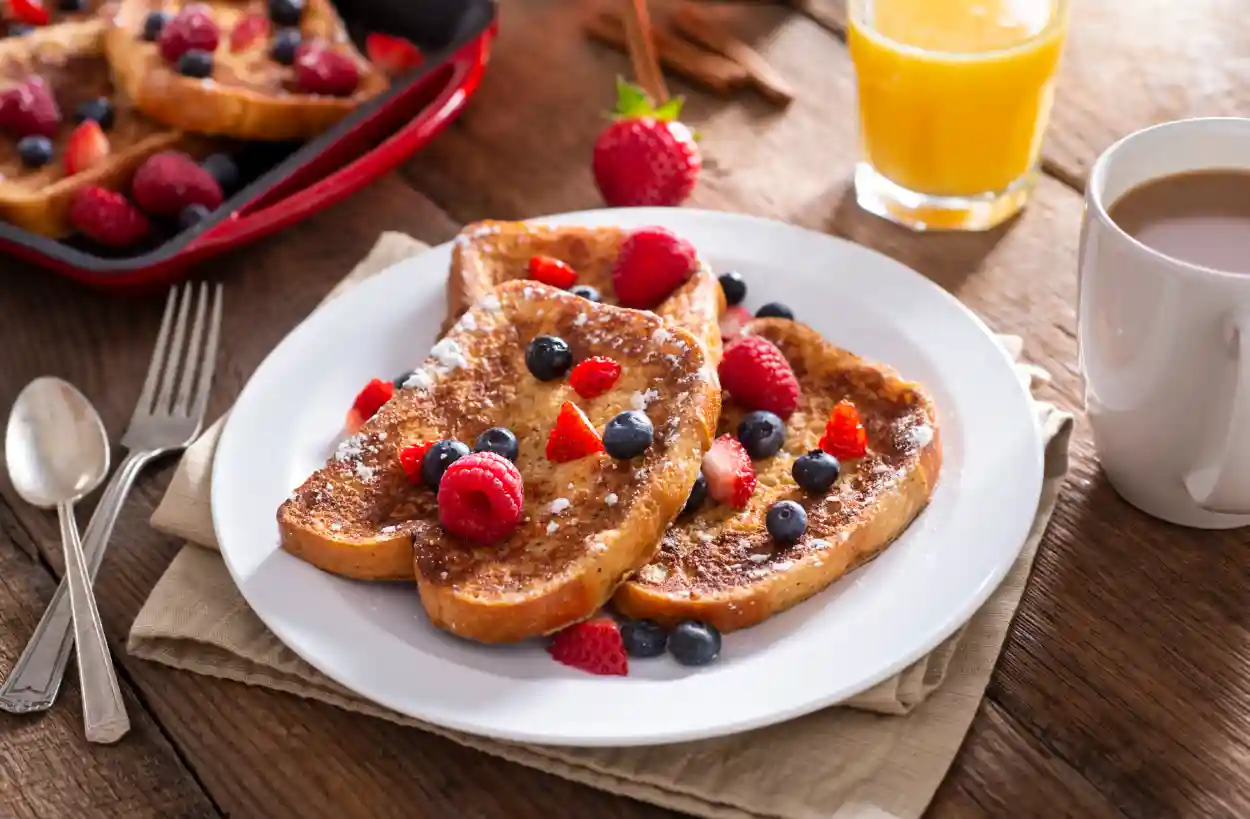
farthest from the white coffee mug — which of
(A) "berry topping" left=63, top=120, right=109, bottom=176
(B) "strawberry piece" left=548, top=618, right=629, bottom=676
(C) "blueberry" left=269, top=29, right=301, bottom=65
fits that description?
(A) "berry topping" left=63, top=120, right=109, bottom=176

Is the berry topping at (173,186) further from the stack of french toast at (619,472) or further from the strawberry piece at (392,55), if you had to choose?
the stack of french toast at (619,472)

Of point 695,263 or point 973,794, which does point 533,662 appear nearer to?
point 973,794

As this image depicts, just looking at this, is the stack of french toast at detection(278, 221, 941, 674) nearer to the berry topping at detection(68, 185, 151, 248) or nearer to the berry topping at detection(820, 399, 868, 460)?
the berry topping at detection(820, 399, 868, 460)

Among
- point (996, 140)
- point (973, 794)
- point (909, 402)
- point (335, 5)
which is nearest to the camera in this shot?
point (973, 794)

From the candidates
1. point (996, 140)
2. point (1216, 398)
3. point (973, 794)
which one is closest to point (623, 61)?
point (996, 140)

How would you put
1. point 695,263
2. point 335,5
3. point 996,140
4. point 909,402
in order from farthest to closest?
1. point 335,5
2. point 996,140
3. point 695,263
4. point 909,402

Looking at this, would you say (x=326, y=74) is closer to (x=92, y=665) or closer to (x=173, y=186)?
(x=173, y=186)

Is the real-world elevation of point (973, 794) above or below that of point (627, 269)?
below
